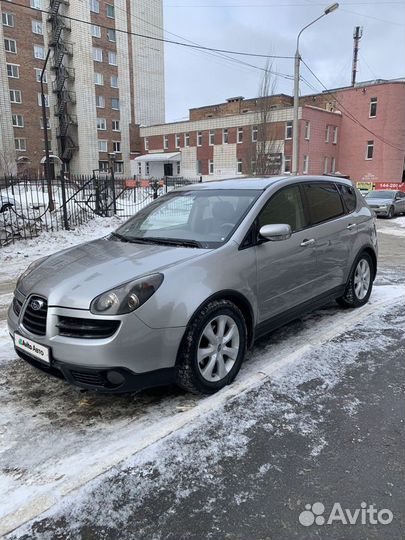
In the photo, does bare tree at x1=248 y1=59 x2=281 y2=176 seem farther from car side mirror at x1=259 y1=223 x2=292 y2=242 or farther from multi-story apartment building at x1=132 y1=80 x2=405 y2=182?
car side mirror at x1=259 y1=223 x2=292 y2=242

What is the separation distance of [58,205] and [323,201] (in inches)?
518

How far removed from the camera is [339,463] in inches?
104

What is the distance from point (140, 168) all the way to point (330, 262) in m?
50.5

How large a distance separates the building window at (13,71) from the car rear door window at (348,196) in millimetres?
44204

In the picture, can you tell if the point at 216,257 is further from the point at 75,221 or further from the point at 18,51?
the point at 18,51

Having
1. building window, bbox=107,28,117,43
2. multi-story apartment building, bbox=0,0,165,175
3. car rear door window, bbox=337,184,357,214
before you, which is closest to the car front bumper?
car rear door window, bbox=337,184,357,214

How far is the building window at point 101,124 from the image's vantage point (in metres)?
46.6

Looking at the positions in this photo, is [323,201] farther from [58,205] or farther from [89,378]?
[58,205]

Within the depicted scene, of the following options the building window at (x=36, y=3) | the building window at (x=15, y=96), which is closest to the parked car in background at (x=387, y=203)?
the building window at (x=15, y=96)

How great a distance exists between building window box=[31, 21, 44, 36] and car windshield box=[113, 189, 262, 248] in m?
46.1

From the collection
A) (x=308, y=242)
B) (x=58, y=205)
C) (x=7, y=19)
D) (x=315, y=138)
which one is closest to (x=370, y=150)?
(x=315, y=138)

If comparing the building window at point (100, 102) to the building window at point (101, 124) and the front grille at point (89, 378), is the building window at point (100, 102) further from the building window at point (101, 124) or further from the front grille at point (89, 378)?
the front grille at point (89, 378)

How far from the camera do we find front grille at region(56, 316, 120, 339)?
2867 mm

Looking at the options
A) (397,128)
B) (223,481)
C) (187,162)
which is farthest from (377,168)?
(223,481)
